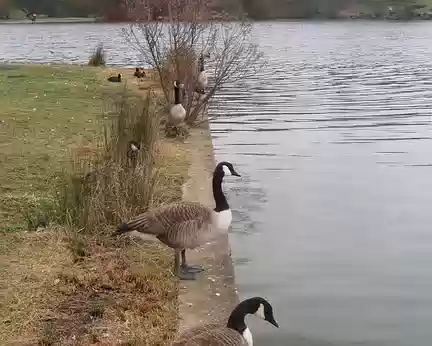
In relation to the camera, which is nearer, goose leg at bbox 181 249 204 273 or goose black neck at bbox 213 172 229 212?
goose black neck at bbox 213 172 229 212

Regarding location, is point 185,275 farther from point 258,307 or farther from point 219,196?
point 258,307

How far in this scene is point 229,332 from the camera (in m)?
4.69

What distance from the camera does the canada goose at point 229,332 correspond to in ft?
15.0

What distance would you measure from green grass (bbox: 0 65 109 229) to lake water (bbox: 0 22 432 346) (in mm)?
2411

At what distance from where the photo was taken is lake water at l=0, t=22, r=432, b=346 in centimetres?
631

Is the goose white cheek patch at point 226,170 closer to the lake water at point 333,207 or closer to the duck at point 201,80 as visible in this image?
the lake water at point 333,207

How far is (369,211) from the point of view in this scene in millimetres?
9211

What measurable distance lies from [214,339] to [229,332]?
159 millimetres

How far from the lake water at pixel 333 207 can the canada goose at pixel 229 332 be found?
88 centimetres

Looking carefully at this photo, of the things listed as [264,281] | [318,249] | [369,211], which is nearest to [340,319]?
[264,281]

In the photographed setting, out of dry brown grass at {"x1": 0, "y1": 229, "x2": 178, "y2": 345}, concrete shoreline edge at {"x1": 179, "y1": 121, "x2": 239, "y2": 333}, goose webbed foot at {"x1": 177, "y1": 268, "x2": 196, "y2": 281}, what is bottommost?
concrete shoreline edge at {"x1": 179, "y1": 121, "x2": 239, "y2": 333}

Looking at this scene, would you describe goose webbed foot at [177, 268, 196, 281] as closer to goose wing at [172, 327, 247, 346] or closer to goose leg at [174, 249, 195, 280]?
goose leg at [174, 249, 195, 280]

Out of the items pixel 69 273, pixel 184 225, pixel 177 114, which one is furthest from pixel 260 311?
pixel 177 114

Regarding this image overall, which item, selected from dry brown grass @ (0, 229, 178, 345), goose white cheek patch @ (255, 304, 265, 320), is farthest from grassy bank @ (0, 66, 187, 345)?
goose white cheek patch @ (255, 304, 265, 320)
